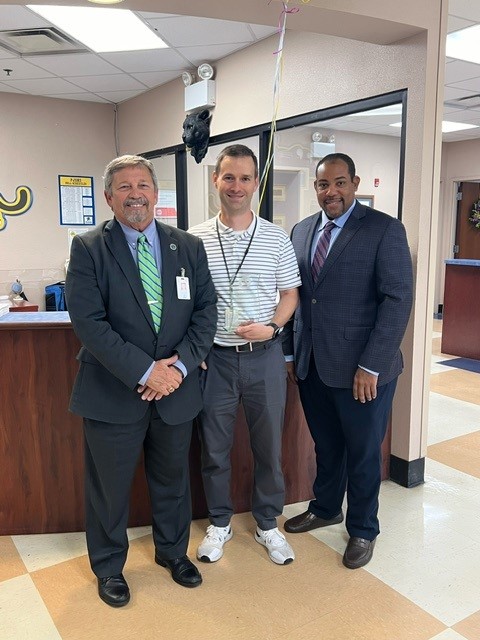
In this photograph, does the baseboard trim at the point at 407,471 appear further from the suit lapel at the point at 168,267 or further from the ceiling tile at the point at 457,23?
the ceiling tile at the point at 457,23

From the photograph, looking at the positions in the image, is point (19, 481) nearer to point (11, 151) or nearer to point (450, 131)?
point (11, 151)

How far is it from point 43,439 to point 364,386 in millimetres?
1441

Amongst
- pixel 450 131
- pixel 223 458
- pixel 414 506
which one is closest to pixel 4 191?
pixel 223 458

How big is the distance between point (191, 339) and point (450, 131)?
23.1 ft

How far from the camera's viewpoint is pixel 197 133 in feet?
15.7

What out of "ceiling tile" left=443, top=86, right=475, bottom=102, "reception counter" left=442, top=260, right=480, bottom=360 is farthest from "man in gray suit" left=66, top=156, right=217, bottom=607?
"reception counter" left=442, top=260, right=480, bottom=360

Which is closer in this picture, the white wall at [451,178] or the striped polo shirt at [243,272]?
the striped polo shirt at [243,272]

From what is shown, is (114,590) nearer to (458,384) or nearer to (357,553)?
(357,553)

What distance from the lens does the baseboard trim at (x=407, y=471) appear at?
2979mm

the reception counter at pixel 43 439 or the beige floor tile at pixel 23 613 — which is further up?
the reception counter at pixel 43 439

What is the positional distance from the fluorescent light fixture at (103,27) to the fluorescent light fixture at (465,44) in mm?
2224

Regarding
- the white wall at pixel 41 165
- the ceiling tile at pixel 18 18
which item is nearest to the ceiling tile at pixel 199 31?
the ceiling tile at pixel 18 18

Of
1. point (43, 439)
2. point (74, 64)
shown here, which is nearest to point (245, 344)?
point (43, 439)

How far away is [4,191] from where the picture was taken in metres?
5.82
